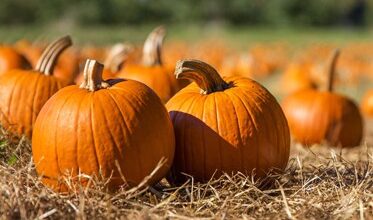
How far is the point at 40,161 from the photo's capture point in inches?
121

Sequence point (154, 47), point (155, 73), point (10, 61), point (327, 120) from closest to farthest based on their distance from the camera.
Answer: point (155, 73) < point (154, 47) < point (10, 61) < point (327, 120)

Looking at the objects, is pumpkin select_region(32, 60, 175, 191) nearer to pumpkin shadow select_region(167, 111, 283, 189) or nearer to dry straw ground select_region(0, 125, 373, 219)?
dry straw ground select_region(0, 125, 373, 219)

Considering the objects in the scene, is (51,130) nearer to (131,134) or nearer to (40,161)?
(40,161)

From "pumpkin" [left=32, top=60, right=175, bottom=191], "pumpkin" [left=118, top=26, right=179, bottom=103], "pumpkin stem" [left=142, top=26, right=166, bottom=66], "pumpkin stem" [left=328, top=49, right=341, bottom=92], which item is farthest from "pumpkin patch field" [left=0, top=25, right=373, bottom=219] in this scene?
"pumpkin stem" [left=328, top=49, right=341, bottom=92]

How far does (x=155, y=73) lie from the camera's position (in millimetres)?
5285

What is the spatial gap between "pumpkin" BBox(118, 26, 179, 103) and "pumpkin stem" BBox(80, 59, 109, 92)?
6.50ft

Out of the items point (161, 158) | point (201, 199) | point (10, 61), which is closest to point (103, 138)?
point (161, 158)

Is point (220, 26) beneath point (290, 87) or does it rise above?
beneath

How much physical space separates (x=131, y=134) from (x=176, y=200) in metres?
0.37

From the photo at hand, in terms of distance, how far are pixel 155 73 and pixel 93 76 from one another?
7.17 feet

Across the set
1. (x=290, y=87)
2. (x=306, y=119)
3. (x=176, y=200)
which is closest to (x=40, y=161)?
(x=176, y=200)

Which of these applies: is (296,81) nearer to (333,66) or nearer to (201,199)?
(333,66)

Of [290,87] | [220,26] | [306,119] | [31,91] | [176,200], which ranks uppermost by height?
[31,91]

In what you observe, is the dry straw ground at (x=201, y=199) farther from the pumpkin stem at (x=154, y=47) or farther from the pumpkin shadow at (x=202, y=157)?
the pumpkin stem at (x=154, y=47)
